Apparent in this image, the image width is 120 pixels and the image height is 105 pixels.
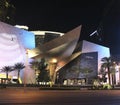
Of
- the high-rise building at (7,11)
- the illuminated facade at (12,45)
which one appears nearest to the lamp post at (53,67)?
the illuminated facade at (12,45)

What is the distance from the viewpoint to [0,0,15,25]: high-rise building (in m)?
105

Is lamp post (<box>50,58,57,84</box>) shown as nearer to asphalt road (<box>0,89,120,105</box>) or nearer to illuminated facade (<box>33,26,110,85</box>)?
illuminated facade (<box>33,26,110,85</box>)

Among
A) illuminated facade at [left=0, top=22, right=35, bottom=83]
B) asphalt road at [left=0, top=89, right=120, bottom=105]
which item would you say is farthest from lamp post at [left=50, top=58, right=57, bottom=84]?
asphalt road at [left=0, top=89, right=120, bottom=105]

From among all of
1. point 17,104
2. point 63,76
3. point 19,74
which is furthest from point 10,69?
point 17,104

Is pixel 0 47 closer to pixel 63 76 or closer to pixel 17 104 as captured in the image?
pixel 63 76

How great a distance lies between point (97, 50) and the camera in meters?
115

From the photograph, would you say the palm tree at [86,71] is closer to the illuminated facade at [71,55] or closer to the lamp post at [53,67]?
the illuminated facade at [71,55]

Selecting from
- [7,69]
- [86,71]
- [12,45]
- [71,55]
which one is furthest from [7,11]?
[86,71]

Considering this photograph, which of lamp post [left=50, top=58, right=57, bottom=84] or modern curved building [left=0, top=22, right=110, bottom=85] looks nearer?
modern curved building [left=0, top=22, right=110, bottom=85]

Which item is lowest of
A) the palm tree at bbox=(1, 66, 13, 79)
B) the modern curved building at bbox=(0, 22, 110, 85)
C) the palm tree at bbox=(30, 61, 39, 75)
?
the palm tree at bbox=(1, 66, 13, 79)

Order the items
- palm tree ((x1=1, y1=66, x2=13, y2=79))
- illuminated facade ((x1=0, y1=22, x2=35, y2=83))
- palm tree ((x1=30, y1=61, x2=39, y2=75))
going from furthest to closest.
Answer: illuminated facade ((x1=0, y1=22, x2=35, y2=83)) < palm tree ((x1=30, y1=61, x2=39, y2=75)) < palm tree ((x1=1, y1=66, x2=13, y2=79))

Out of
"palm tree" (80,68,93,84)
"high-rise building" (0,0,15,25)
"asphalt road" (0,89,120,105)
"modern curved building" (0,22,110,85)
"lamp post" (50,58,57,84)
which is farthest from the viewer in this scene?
"high-rise building" (0,0,15,25)

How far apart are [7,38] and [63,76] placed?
1039 inches

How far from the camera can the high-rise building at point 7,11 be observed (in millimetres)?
104938
